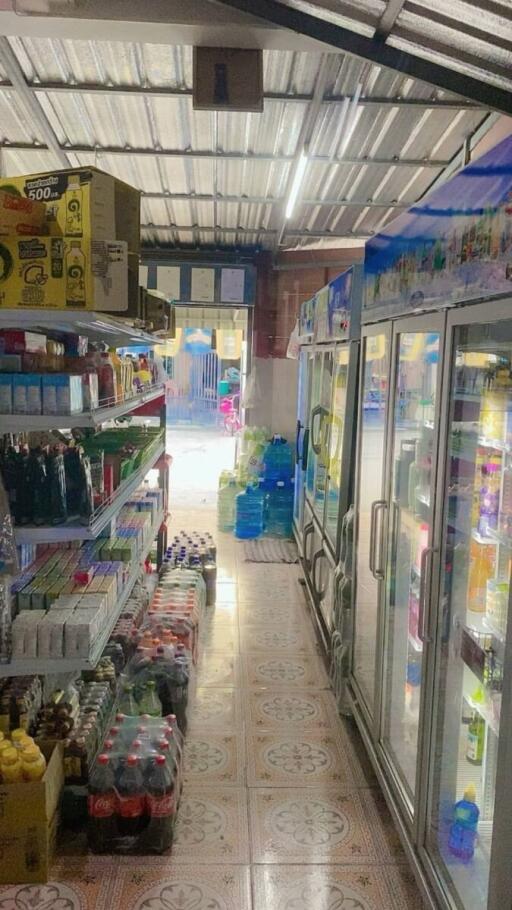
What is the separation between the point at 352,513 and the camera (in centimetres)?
415

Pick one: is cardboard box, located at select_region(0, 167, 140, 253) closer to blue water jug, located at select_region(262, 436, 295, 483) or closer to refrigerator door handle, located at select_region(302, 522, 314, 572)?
refrigerator door handle, located at select_region(302, 522, 314, 572)

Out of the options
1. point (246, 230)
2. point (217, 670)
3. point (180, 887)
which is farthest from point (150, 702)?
point (246, 230)

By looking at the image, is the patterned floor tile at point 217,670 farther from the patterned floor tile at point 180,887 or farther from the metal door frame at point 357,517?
the patterned floor tile at point 180,887

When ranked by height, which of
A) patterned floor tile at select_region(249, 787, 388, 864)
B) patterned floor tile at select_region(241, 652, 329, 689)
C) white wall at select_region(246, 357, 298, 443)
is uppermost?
white wall at select_region(246, 357, 298, 443)

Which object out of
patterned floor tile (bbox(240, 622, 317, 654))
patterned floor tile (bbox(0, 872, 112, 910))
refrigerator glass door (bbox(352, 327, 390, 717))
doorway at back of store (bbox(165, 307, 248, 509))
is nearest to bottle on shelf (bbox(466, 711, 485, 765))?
refrigerator glass door (bbox(352, 327, 390, 717))

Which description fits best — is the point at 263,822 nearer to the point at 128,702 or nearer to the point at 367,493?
the point at 128,702

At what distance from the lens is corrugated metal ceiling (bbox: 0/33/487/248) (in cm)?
399

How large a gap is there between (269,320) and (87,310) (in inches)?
269

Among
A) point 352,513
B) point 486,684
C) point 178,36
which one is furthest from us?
point 352,513

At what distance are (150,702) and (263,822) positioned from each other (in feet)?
2.71

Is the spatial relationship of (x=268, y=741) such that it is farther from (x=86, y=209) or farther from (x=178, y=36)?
(x=178, y=36)

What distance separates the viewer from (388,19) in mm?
2539

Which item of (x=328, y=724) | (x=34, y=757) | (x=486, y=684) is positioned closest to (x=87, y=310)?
(x=34, y=757)

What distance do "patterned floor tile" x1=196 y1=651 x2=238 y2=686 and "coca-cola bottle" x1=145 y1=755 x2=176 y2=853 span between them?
1.60 metres
